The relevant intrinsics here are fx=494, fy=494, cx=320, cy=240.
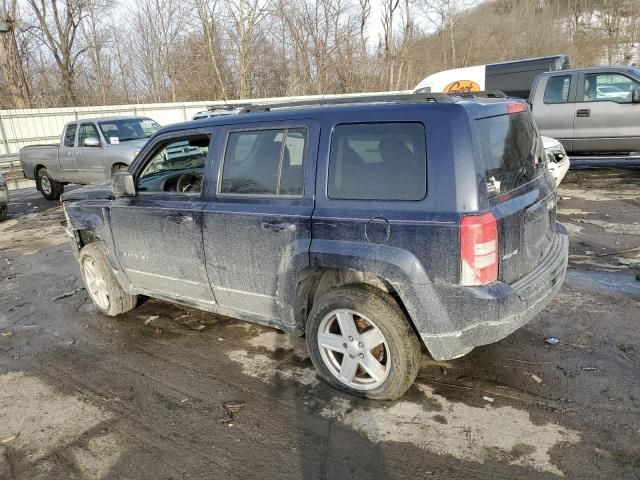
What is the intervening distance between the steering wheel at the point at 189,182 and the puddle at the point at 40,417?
1.81m

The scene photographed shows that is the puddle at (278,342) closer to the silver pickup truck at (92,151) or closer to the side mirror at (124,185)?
the side mirror at (124,185)

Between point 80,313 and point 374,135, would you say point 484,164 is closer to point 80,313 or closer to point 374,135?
point 374,135

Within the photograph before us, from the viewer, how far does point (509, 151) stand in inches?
121

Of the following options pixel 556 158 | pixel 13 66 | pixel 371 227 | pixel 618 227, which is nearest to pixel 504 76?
pixel 556 158

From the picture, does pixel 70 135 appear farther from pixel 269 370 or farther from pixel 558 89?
pixel 558 89

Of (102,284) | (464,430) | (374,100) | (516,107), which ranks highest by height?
(374,100)

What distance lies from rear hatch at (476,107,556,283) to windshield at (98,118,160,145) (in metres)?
9.58

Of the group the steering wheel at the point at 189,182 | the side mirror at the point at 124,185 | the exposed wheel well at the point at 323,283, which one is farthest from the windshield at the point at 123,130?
the exposed wheel well at the point at 323,283

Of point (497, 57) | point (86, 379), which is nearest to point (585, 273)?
point (86, 379)

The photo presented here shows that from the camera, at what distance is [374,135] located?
A: 2996mm

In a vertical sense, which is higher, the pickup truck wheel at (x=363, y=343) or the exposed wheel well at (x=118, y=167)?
the exposed wheel well at (x=118, y=167)

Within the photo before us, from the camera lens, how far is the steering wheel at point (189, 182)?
407 centimetres

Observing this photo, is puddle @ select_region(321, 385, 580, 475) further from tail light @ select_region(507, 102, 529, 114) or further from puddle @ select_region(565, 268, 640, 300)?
puddle @ select_region(565, 268, 640, 300)

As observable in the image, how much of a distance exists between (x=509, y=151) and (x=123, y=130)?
32.8ft
